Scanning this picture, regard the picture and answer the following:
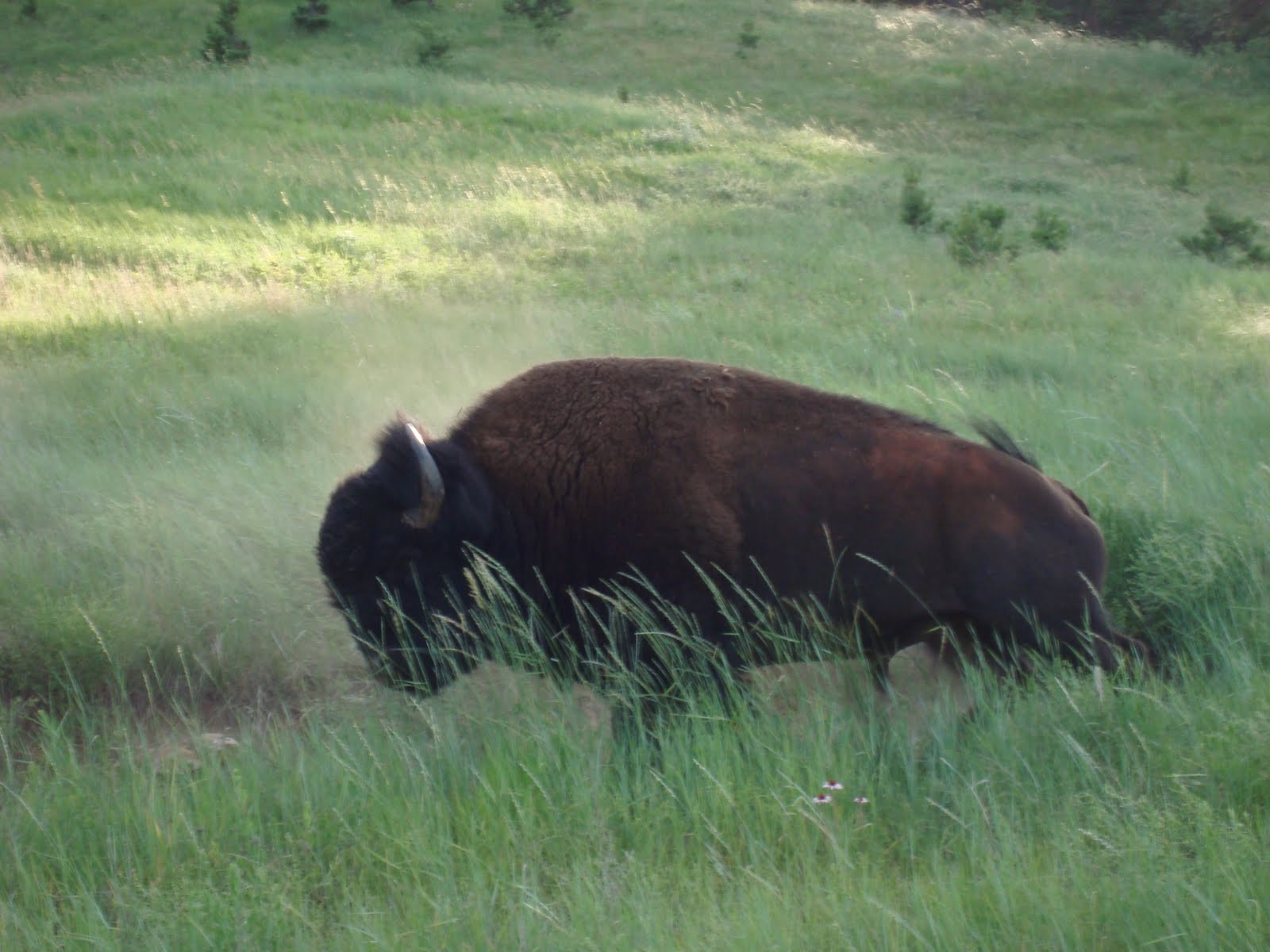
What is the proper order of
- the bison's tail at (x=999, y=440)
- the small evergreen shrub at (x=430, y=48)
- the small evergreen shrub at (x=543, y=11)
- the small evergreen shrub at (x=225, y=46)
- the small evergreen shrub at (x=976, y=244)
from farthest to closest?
1. the small evergreen shrub at (x=543, y=11)
2. the small evergreen shrub at (x=430, y=48)
3. the small evergreen shrub at (x=225, y=46)
4. the small evergreen shrub at (x=976, y=244)
5. the bison's tail at (x=999, y=440)

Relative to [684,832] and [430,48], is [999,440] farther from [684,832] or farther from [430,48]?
[430,48]

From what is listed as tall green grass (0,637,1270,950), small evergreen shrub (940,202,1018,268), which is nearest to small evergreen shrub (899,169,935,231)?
small evergreen shrub (940,202,1018,268)

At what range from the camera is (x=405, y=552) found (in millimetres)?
4402

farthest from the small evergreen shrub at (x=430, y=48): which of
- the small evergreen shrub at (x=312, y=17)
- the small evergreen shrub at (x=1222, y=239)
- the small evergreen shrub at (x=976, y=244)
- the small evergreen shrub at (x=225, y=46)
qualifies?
the small evergreen shrub at (x=1222, y=239)

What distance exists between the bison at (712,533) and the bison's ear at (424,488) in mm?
10

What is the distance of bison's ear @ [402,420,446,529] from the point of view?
13.8ft

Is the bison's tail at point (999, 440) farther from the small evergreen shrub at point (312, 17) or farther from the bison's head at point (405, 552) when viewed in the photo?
the small evergreen shrub at point (312, 17)

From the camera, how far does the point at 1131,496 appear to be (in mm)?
5988

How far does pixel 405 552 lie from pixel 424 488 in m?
0.30

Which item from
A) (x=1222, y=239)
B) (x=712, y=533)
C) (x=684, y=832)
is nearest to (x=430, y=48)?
(x=1222, y=239)

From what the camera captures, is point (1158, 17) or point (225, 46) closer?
point (225, 46)

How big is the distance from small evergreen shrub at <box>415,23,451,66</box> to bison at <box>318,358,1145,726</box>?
3360 cm

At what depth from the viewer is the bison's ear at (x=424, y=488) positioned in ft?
13.8

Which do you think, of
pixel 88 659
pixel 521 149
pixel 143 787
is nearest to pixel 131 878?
pixel 143 787
